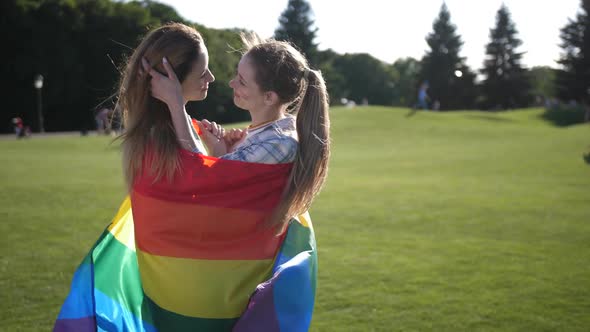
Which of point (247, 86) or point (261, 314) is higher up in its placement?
point (247, 86)

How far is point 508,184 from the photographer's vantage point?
604 inches

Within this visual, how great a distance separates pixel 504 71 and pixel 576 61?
15672 mm

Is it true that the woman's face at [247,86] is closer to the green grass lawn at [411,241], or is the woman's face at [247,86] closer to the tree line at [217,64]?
the green grass lawn at [411,241]

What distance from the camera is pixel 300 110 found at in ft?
10.2

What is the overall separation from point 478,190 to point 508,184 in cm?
158

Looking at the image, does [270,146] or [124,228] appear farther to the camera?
[124,228]

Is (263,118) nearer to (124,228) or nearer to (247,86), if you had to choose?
(247,86)

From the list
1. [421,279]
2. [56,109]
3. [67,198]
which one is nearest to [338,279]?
[421,279]

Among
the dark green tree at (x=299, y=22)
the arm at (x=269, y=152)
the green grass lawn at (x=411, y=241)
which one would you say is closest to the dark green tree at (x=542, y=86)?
the dark green tree at (x=299, y=22)

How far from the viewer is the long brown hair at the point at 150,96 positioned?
2.89 m

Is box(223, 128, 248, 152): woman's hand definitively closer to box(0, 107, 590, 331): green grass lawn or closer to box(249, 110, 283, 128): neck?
box(249, 110, 283, 128): neck

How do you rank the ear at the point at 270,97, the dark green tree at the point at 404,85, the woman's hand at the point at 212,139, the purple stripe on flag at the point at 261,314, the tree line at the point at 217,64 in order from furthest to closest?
the dark green tree at the point at 404,85 → the tree line at the point at 217,64 → the woman's hand at the point at 212,139 → the ear at the point at 270,97 → the purple stripe on flag at the point at 261,314

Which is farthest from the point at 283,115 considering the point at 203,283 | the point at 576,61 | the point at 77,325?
the point at 576,61

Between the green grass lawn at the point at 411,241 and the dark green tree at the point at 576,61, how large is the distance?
5350 centimetres
